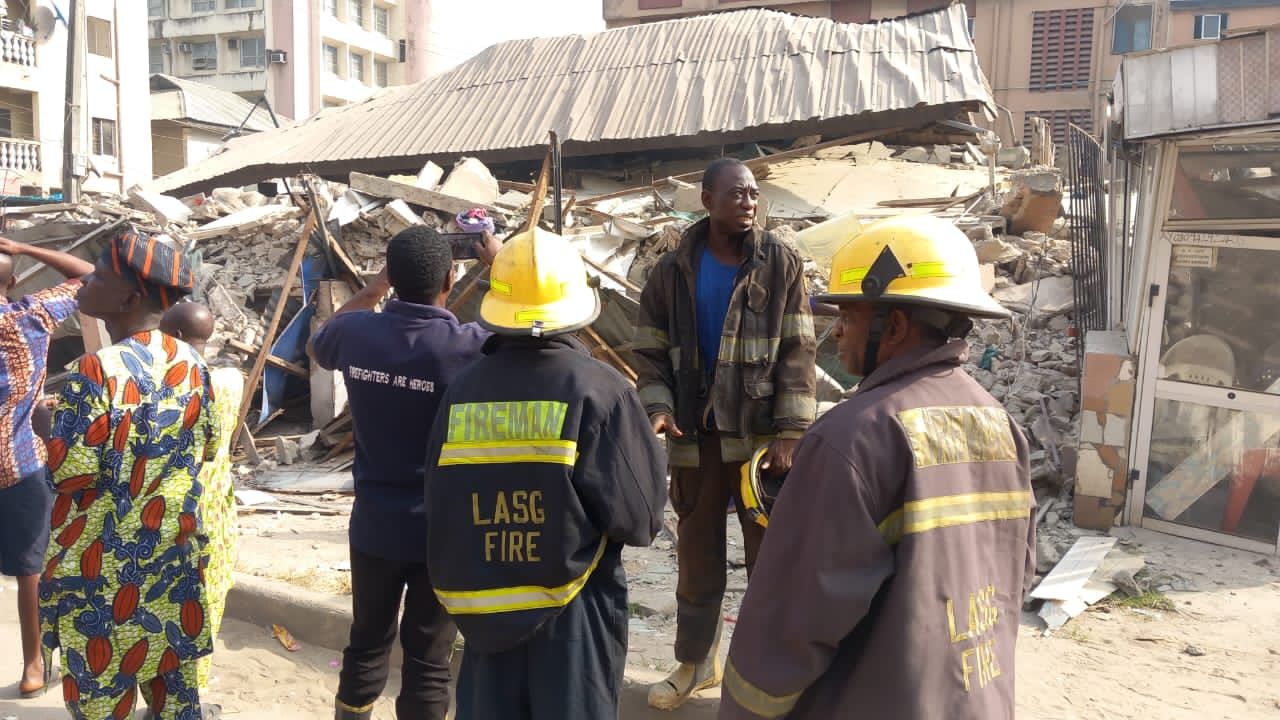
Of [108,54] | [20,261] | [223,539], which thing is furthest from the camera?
[108,54]

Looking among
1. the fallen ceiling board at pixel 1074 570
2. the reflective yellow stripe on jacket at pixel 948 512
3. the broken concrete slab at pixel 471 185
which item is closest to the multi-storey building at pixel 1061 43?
the broken concrete slab at pixel 471 185

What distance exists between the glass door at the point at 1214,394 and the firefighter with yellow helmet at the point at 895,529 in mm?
4459

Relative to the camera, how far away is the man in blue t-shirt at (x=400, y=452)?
279 centimetres

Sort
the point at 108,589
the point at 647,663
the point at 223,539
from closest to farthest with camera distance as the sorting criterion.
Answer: the point at 108,589, the point at 223,539, the point at 647,663

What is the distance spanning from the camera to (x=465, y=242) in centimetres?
384

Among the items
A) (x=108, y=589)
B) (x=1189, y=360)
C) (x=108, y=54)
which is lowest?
(x=108, y=589)

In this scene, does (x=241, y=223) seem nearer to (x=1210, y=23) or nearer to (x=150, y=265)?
(x=150, y=265)

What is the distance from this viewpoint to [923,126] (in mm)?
13562

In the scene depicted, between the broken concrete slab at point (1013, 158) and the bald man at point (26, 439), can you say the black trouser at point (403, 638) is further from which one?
the broken concrete slab at point (1013, 158)

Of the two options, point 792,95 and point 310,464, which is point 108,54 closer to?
point 792,95

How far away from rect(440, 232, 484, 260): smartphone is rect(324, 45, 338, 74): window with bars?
44.5 meters

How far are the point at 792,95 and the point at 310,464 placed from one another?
926cm

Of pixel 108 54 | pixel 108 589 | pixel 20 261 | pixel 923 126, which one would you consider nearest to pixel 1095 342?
pixel 108 589

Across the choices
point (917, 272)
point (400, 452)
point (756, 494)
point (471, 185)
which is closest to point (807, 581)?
point (917, 272)
